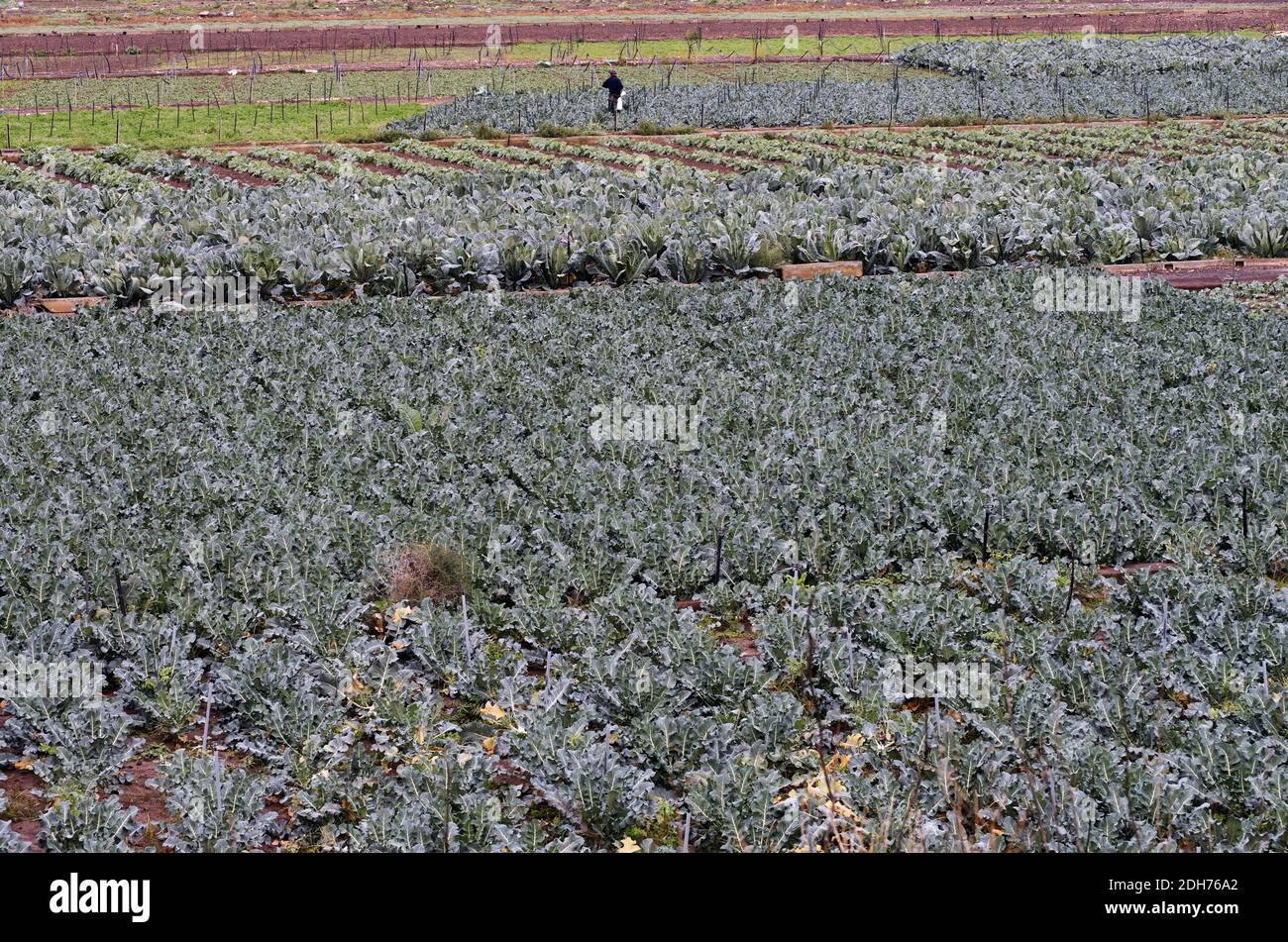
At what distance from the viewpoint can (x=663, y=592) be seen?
696 centimetres

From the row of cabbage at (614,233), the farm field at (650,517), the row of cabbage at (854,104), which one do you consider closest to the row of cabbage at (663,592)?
the farm field at (650,517)

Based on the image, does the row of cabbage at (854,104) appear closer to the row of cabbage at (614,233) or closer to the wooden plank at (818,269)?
the row of cabbage at (614,233)

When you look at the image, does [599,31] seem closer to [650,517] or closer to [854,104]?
[854,104]

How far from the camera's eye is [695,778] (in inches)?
193

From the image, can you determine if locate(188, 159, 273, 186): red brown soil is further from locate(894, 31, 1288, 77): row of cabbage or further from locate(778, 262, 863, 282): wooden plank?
locate(894, 31, 1288, 77): row of cabbage

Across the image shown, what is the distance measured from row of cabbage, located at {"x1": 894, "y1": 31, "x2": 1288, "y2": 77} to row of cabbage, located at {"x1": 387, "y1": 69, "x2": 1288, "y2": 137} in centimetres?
449

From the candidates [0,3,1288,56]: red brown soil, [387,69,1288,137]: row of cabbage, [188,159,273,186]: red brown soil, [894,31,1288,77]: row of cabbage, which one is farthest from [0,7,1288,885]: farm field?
[0,3,1288,56]: red brown soil

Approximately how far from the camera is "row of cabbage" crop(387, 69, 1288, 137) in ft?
111

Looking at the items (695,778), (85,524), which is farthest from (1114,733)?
(85,524)

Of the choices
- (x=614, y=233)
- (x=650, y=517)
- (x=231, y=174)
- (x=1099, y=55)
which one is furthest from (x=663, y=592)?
(x=1099, y=55)

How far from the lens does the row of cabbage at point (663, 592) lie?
15.5 ft

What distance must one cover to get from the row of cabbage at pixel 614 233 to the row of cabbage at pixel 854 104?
1458 centimetres

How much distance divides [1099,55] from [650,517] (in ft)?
150

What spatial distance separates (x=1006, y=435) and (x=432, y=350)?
5.14 m
